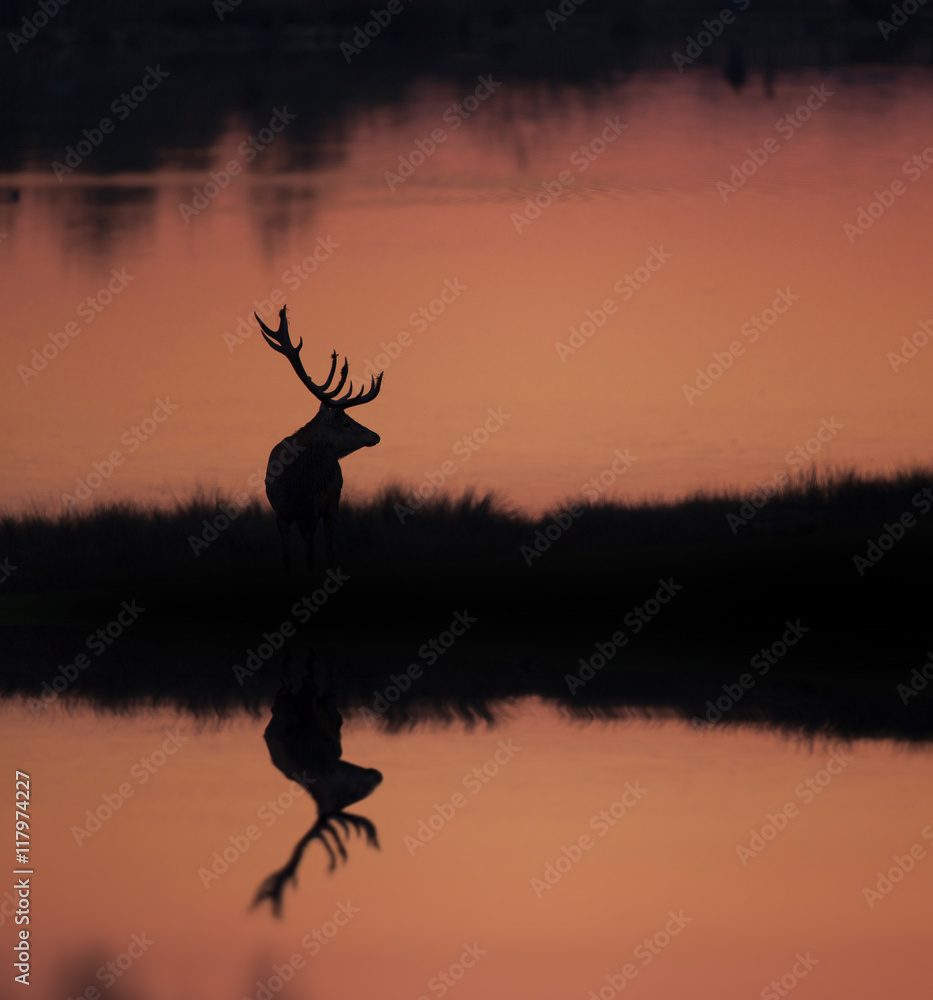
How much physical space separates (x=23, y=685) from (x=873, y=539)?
706 cm

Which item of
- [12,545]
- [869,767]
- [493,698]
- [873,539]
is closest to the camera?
[869,767]

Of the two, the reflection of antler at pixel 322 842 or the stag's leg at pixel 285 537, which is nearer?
the reflection of antler at pixel 322 842

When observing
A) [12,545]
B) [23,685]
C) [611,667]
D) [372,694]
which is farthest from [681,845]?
[12,545]

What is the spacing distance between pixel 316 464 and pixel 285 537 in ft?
2.29

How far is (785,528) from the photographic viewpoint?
17.6 metres

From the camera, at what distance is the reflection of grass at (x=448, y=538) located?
17094 mm

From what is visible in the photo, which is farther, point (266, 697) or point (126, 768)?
point (266, 697)

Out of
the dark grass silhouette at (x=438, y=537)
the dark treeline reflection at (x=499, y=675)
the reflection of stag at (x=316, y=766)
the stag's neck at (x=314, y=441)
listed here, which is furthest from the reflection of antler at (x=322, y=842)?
the stag's neck at (x=314, y=441)

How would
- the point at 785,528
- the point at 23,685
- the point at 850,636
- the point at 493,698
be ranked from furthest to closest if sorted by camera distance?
the point at 785,528, the point at 850,636, the point at 23,685, the point at 493,698

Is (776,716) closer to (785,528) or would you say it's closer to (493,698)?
(493,698)

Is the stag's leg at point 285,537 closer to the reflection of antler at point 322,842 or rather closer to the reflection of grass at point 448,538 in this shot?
the reflection of grass at point 448,538

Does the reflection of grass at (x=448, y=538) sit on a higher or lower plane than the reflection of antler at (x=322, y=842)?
higher

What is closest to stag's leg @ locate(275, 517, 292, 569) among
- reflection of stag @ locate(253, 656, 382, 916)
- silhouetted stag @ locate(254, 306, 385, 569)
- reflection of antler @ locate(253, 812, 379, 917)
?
silhouetted stag @ locate(254, 306, 385, 569)

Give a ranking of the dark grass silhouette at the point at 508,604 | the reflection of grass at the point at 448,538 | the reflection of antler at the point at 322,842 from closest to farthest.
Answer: the reflection of antler at the point at 322,842
the dark grass silhouette at the point at 508,604
the reflection of grass at the point at 448,538
